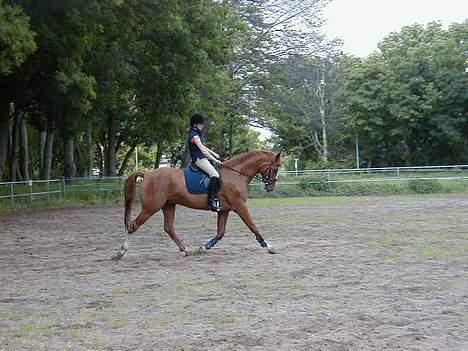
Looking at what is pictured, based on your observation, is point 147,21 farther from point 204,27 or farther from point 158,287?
point 158,287

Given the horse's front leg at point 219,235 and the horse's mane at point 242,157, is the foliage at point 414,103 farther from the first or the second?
the horse's front leg at point 219,235

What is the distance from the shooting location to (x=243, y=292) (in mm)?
7668

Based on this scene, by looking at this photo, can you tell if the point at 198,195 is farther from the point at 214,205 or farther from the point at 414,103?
the point at 414,103

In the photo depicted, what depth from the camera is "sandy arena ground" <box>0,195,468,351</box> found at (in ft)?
18.4

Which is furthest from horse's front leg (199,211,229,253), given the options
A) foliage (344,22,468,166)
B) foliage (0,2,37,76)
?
foliage (344,22,468,166)

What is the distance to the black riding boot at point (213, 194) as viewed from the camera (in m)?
11.0

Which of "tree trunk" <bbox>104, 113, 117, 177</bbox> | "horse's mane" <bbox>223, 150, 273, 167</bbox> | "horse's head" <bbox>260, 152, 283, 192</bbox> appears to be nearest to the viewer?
"horse's mane" <bbox>223, 150, 273, 167</bbox>

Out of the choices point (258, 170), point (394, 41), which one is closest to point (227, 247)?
point (258, 170)

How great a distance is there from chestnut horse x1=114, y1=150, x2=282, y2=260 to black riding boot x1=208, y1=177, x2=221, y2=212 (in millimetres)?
87

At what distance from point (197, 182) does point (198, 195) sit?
0.23m

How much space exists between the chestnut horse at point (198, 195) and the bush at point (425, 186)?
2023cm

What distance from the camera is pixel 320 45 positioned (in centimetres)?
4034

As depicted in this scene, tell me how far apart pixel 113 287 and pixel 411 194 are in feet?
78.3

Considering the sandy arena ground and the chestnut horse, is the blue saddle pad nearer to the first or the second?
the chestnut horse
